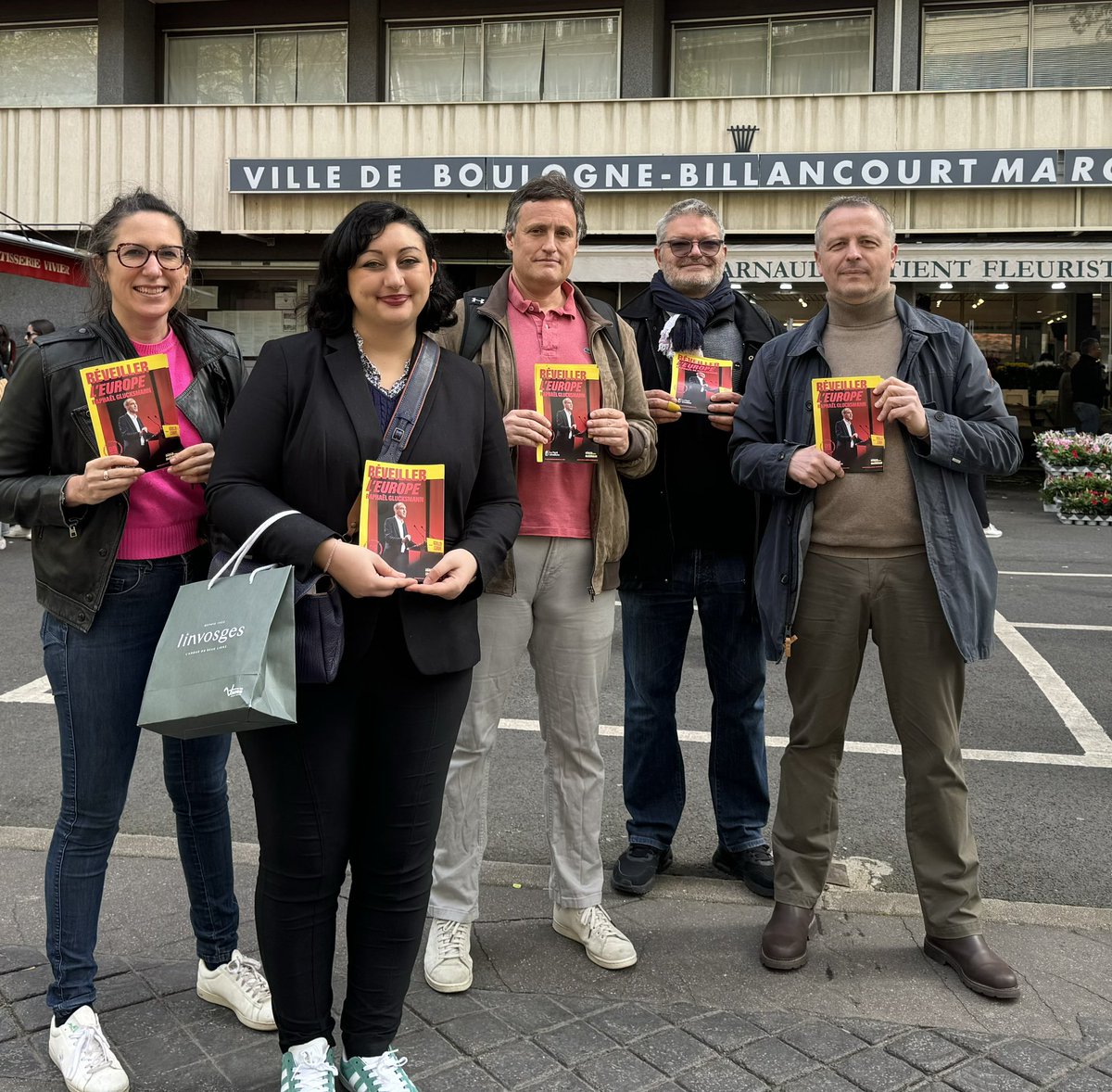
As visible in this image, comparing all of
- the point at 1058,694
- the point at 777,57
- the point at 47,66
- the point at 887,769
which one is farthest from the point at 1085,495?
the point at 47,66

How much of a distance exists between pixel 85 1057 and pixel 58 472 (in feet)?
4.43

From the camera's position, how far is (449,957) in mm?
3268

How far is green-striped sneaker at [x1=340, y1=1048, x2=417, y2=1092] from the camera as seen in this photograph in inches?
103

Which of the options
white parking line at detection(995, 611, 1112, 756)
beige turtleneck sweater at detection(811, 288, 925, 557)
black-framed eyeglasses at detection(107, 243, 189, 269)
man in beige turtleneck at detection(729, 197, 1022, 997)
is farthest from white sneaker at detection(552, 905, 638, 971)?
white parking line at detection(995, 611, 1112, 756)

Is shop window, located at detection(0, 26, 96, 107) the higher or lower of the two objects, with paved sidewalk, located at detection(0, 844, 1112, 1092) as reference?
higher

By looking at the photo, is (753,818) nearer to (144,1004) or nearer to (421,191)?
(144,1004)

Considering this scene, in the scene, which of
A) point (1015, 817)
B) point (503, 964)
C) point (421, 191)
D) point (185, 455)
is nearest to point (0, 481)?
point (185, 455)

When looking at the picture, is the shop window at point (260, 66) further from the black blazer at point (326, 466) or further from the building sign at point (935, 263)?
the black blazer at point (326, 466)

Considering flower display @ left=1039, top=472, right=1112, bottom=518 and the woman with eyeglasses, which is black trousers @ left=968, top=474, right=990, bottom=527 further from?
flower display @ left=1039, top=472, right=1112, bottom=518

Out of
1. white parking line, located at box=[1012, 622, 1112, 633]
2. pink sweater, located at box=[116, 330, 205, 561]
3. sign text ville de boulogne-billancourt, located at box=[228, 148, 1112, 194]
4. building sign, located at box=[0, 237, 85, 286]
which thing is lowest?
white parking line, located at box=[1012, 622, 1112, 633]

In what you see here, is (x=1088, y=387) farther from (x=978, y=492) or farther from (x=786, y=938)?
(x=786, y=938)

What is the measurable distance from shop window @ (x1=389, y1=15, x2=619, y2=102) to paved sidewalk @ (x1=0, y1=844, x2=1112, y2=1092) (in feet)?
49.3

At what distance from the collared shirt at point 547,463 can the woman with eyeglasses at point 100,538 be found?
822mm

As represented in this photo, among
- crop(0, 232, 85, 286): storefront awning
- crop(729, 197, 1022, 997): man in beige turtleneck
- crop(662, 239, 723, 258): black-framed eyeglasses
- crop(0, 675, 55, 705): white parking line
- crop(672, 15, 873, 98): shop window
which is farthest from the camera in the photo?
crop(672, 15, 873, 98): shop window
